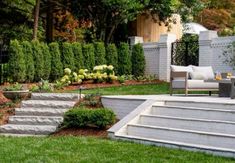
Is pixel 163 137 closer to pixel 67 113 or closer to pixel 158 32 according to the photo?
pixel 67 113

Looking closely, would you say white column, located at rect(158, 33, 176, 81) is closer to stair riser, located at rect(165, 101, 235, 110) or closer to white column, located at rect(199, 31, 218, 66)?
white column, located at rect(199, 31, 218, 66)

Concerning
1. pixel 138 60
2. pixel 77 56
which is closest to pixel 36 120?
pixel 77 56

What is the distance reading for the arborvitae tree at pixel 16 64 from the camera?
1512 centimetres

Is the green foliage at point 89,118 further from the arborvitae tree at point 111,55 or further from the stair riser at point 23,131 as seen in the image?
the arborvitae tree at point 111,55

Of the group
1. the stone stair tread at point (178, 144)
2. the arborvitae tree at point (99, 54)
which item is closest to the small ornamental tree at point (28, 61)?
the arborvitae tree at point (99, 54)

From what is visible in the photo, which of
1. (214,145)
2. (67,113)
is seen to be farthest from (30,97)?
(214,145)

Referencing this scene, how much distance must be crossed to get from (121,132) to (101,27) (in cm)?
1035

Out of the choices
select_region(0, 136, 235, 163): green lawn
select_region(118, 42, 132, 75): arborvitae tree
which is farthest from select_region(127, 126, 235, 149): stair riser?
select_region(118, 42, 132, 75): arborvitae tree

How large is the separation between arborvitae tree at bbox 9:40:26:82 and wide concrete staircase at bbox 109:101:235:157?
6.40 metres

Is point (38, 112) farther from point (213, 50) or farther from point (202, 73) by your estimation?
point (213, 50)

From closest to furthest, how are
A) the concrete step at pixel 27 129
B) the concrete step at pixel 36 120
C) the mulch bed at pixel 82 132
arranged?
the mulch bed at pixel 82 132 < the concrete step at pixel 27 129 < the concrete step at pixel 36 120

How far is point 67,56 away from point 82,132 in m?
7.19

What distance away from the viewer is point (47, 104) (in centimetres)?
1135

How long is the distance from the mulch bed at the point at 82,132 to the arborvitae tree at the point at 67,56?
671cm
